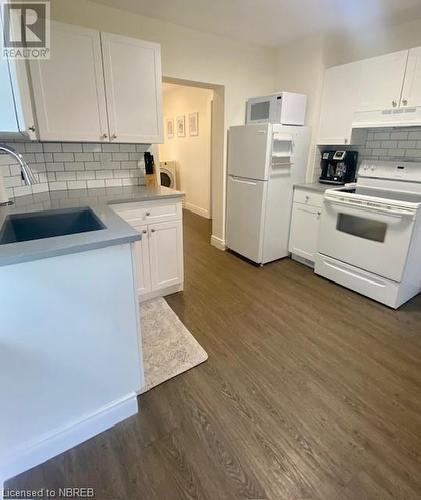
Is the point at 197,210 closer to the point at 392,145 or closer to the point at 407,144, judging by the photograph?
the point at 392,145

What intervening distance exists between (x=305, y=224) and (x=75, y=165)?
2.39 meters

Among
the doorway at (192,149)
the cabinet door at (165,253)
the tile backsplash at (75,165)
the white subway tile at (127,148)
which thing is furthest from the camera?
the doorway at (192,149)

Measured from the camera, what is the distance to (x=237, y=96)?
3.26m

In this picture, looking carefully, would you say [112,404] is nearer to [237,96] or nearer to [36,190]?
[36,190]

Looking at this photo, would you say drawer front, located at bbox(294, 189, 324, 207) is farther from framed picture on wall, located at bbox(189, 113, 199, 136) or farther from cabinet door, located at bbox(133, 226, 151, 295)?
framed picture on wall, located at bbox(189, 113, 199, 136)

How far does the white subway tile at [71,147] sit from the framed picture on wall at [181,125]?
3.45 metres

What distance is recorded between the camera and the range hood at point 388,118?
7.88 ft

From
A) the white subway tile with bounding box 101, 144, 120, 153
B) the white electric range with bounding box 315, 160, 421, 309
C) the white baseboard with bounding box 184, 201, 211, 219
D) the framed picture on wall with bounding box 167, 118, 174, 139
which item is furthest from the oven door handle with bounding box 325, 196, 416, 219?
the framed picture on wall with bounding box 167, 118, 174, 139

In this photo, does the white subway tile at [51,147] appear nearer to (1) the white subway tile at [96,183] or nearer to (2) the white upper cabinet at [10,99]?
(1) the white subway tile at [96,183]

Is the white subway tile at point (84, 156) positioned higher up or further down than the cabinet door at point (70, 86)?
further down

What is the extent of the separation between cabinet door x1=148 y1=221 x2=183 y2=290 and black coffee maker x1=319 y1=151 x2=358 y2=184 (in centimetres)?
191

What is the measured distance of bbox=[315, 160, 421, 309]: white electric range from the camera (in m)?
2.26

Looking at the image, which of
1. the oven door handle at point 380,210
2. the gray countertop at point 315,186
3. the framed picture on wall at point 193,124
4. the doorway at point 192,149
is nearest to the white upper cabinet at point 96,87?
the doorway at point 192,149

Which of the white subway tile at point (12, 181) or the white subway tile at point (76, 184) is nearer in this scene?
the white subway tile at point (12, 181)
